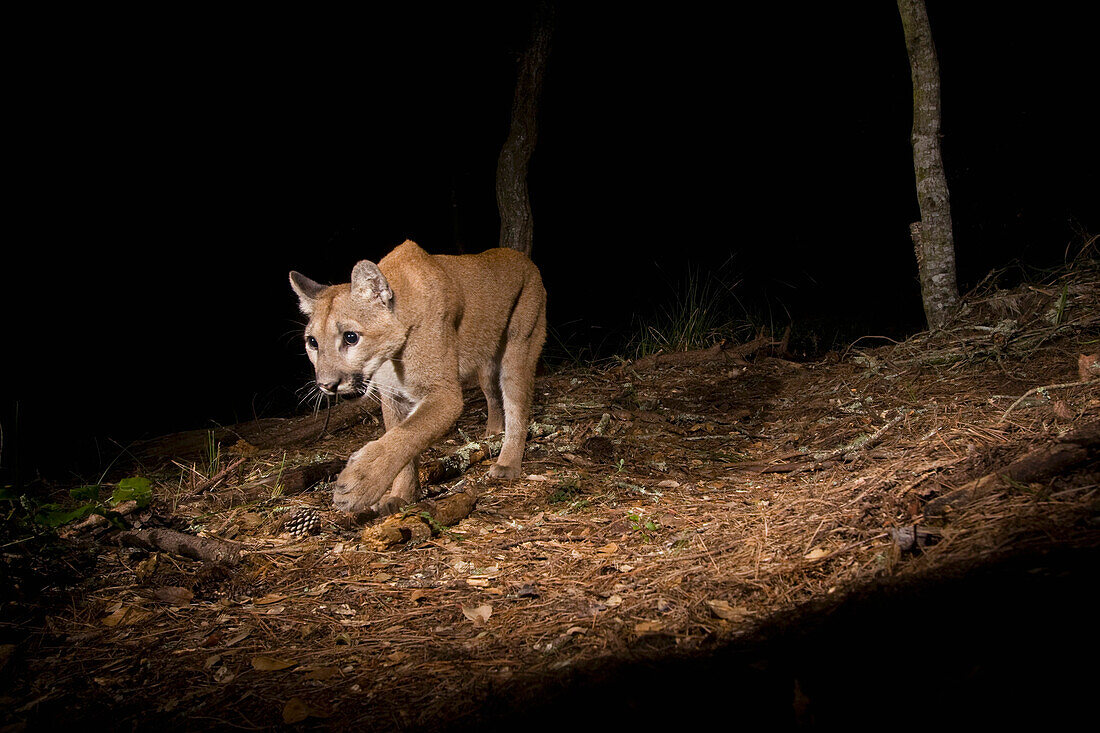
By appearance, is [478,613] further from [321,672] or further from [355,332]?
[355,332]

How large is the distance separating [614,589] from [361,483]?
1.55 m

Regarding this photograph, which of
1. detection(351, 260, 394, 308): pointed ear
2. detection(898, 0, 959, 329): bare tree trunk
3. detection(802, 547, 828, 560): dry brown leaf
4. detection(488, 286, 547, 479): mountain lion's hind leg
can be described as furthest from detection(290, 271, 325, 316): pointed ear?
detection(898, 0, 959, 329): bare tree trunk

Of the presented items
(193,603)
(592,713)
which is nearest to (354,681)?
(592,713)

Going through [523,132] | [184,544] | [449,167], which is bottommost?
[184,544]

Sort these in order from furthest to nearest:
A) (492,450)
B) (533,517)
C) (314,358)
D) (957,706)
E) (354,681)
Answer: (492,450) < (314,358) < (533,517) < (354,681) < (957,706)

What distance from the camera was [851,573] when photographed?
245 cm

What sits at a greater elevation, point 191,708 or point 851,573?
point 851,573

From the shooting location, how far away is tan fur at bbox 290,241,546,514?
158 inches

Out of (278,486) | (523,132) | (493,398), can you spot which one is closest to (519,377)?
(493,398)

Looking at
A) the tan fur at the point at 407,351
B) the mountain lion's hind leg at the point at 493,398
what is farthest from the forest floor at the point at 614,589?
the mountain lion's hind leg at the point at 493,398

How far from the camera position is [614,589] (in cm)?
286

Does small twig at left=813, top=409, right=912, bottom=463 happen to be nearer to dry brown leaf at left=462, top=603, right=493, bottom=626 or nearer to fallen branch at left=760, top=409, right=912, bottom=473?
fallen branch at left=760, top=409, right=912, bottom=473

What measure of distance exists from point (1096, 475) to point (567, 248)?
15443 millimetres

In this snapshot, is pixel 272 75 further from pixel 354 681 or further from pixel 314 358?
pixel 354 681
